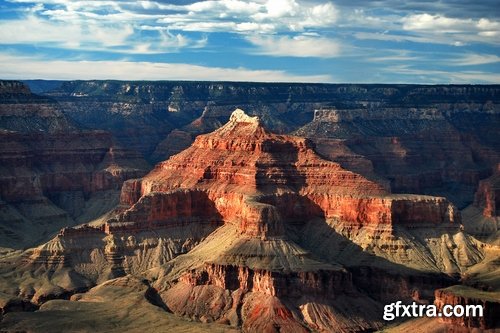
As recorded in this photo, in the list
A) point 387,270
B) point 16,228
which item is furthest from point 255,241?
point 16,228

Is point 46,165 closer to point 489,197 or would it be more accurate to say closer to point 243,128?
point 243,128

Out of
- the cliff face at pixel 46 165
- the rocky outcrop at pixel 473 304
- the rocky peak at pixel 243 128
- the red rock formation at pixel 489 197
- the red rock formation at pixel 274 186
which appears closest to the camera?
the rocky outcrop at pixel 473 304

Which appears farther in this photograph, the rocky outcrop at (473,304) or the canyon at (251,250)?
the canyon at (251,250)

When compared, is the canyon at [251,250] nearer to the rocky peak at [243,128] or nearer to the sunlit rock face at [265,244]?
the sunlit rock face at [265,244]

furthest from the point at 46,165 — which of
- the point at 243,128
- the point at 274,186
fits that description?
the point at 274,186

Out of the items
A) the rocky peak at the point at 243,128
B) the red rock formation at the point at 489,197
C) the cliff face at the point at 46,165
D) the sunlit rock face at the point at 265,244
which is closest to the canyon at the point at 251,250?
the sunlit rock face at the point at 265,244
